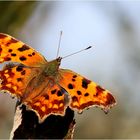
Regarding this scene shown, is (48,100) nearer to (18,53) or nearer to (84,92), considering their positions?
→ (84,92)

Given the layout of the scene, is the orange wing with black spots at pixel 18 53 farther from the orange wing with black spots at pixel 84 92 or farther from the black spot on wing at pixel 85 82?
the black spot on wing at pixel 85 82

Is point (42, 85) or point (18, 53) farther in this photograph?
point (18, 53)

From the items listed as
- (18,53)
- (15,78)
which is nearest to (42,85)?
(15,78)

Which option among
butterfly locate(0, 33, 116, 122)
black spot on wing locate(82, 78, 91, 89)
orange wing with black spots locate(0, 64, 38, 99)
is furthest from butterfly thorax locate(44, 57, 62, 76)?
black spot on wing locate(82, 78, 91, 89)

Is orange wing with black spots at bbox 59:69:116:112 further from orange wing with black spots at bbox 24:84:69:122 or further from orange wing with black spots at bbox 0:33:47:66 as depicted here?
orange wing with black spots at bbox 0:33:47:66

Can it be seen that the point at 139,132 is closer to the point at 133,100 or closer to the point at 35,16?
the point at 133,100

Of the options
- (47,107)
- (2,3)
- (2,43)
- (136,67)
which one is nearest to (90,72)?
(136,67)

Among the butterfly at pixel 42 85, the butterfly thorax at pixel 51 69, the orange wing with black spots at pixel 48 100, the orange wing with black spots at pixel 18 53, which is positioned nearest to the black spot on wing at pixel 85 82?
the butterfly at pixel 42 85
